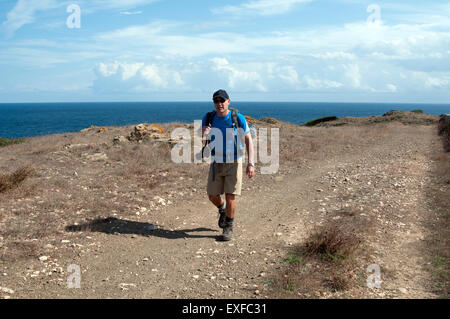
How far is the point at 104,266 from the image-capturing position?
16.9ft

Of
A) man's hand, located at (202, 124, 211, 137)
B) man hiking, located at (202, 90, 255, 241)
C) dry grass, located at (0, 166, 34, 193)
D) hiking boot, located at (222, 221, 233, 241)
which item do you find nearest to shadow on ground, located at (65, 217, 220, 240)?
hiking boot, located at (222, 221, 233, 241)

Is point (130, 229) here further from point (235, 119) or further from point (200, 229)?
point (235, 119)

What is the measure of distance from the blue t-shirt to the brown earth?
1.46 meters

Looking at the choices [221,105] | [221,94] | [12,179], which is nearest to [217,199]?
[221,105]

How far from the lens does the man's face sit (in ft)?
18.6

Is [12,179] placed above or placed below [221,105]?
below

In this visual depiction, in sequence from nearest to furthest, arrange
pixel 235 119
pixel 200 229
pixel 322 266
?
pixel 322 266 → pixel 235 119 → pixel 200 229

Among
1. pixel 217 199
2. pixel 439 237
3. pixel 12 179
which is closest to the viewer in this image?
pixel 439 237

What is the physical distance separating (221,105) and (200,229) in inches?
95.4

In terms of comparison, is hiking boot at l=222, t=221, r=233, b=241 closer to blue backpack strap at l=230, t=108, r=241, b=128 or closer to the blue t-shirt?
the blue t-shirt

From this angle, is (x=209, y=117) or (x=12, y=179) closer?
(x=209, y=117)

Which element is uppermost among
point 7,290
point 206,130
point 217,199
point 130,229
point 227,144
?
point 206,130

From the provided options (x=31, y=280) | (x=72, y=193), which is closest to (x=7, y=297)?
(x=31, y=280)

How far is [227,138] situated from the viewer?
580cm
